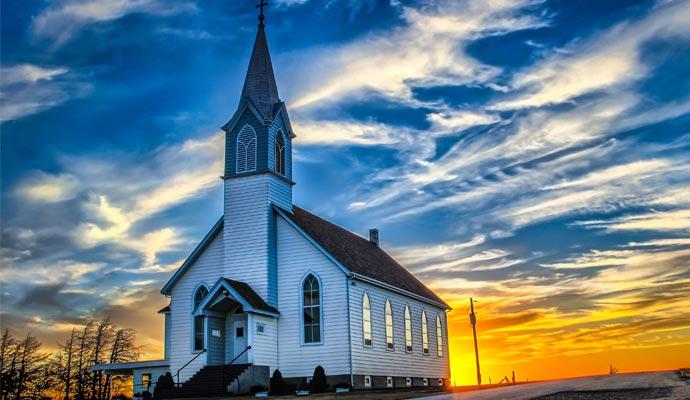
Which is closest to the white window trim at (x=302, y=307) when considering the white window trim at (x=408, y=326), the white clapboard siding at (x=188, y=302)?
the white clapboard siding at (x=188, y=302)

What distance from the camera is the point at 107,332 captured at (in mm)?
57438

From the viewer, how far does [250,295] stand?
33781mm

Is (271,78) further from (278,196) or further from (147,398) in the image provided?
(147,398)

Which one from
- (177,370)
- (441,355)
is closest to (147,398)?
(177,370)

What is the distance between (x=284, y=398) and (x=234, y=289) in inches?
299

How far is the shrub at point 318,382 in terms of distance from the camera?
1241 inches

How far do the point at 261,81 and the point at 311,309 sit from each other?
1339cm

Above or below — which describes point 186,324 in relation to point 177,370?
above

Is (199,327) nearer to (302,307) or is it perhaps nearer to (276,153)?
(302,307)

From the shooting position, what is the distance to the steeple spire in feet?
125

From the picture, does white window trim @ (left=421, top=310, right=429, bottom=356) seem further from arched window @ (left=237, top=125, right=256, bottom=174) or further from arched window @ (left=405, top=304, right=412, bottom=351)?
arched window @ (left=237, top=125, right=256, bottom=174)

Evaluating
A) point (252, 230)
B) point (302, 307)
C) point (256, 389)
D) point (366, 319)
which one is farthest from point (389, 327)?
point (256, 389)

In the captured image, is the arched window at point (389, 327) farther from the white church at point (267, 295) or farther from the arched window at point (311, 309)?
the arched window at point (311, 309)

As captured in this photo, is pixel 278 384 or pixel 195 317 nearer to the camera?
pixel 278 384
